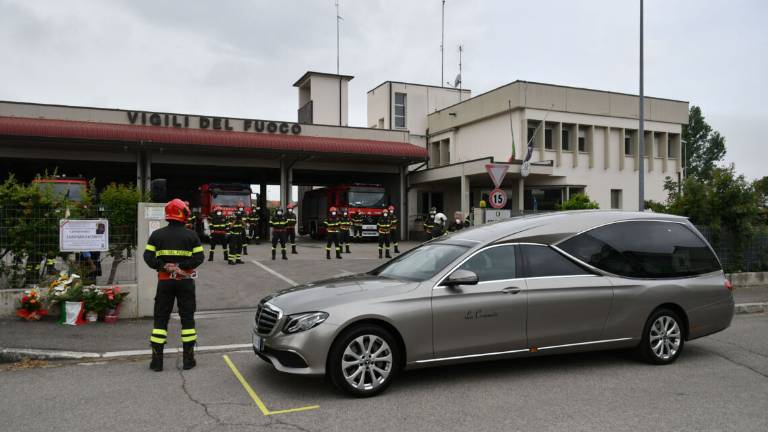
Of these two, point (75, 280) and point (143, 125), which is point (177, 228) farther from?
point (143, 125)

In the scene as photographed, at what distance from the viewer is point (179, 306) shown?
6.41 metres

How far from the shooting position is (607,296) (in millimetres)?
6391

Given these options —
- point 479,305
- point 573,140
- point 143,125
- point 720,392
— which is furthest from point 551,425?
point 573,140

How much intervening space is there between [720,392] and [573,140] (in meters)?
27.9

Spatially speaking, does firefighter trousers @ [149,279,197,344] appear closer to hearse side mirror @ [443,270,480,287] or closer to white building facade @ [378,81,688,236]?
hearse side mirror @ [443,270,480,287]

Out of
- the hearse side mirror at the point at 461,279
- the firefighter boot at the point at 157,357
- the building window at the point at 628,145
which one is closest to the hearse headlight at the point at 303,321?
the hearse side mirror at the point at 461,279

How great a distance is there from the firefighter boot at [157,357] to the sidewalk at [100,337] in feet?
2.92

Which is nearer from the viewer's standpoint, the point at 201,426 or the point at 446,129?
the point at 201,426

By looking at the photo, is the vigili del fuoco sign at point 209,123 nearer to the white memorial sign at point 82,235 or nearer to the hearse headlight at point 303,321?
the white memorial sign at point 82,235

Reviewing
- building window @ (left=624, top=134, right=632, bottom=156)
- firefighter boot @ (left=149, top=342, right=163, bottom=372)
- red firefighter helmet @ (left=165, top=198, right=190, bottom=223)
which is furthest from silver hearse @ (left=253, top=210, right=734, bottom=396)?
building window @ (left=624, top=134, right=632, bottom=156)

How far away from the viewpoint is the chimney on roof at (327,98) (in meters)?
37.6

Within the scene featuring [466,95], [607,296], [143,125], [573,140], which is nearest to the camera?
[607,296]

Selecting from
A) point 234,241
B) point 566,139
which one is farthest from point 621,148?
point 234,241

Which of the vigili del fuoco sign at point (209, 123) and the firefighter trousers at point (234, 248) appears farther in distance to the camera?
the vigili del fuoco sign at point (209, 123)
